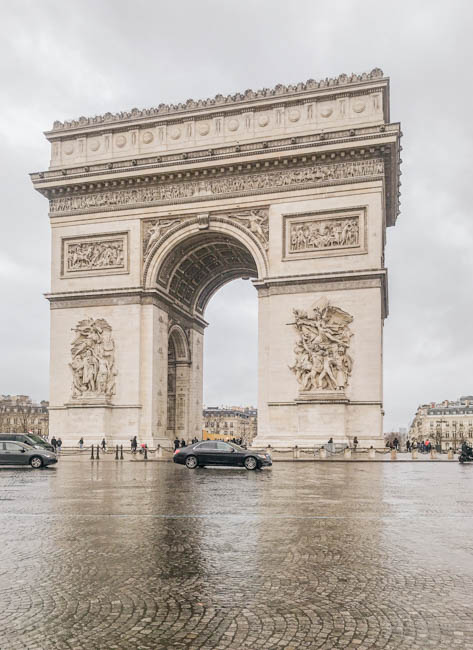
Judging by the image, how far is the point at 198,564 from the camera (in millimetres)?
7230

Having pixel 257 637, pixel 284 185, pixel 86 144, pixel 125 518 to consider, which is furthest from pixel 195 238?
pixel 257 637

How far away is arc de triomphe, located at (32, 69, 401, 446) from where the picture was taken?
3281 cm

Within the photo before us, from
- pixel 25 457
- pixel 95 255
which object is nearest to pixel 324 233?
pixel 95 255

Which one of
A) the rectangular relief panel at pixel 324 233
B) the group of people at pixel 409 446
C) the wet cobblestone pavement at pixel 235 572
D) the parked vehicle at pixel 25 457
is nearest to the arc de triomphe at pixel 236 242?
the rectangular relief panel at pixel 324 233

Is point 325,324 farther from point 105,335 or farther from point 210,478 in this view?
point 210,478

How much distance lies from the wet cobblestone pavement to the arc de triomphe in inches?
770

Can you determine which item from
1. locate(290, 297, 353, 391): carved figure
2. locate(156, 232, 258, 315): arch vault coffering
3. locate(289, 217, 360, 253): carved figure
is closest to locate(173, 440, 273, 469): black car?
locate(290, 297, 353, 391): carved figure

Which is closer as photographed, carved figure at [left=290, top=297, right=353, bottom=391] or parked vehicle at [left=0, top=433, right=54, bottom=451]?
parked vehicle at [left=0, top=433, right=54, bottom=451]

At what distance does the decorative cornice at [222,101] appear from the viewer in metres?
34.4

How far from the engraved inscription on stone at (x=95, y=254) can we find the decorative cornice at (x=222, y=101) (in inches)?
253

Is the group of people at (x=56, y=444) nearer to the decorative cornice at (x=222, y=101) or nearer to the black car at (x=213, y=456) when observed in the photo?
the black car at (x=213, y=456)

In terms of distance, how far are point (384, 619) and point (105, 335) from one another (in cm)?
3232

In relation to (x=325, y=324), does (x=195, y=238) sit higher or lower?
higher

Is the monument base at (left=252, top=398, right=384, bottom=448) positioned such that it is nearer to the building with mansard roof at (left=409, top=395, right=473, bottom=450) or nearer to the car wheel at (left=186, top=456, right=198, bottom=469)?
the car wheel at (left=186, top=456, right=198, bottom=469)
